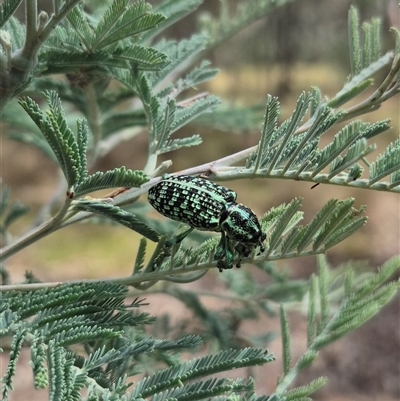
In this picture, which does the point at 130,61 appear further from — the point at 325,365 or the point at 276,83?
the point at 276,83

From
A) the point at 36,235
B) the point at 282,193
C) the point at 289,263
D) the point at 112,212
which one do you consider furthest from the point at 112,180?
the point at 282,193

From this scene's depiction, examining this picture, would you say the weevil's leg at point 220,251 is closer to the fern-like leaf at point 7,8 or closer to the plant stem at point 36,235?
the plant stem at point 36,235

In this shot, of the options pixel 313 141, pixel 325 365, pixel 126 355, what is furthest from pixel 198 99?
pixel 325 365

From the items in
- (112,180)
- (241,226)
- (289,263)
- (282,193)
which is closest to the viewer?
(112,180)

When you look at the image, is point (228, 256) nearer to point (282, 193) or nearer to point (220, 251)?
point (220, 251)

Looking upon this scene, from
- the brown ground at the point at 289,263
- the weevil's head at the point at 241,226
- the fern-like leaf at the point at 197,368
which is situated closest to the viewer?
the fern-like leaf at the point at 197,368

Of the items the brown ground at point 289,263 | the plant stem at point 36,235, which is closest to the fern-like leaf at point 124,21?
the plant stem at point 36,235

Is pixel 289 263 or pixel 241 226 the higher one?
pixel 241 226
